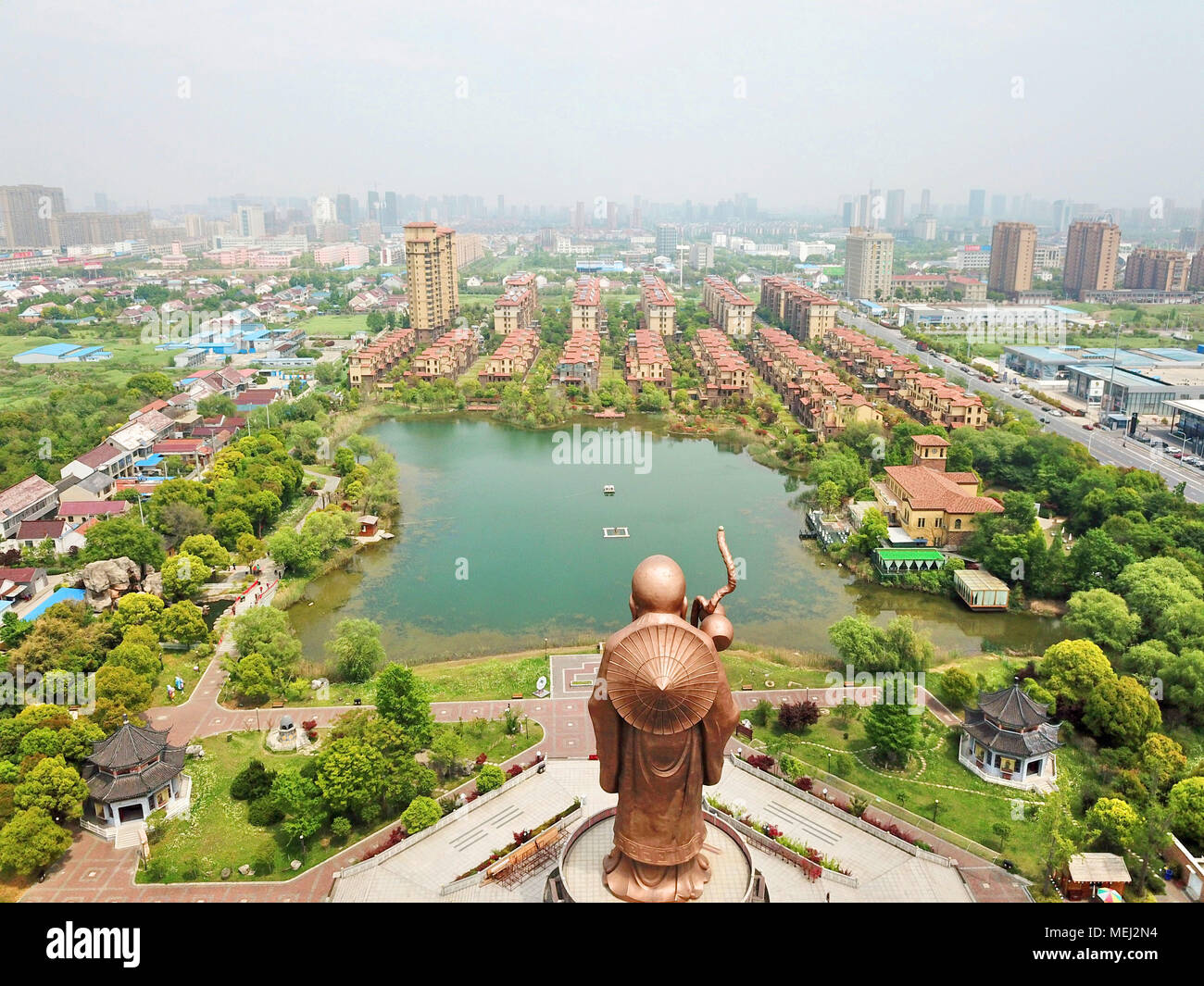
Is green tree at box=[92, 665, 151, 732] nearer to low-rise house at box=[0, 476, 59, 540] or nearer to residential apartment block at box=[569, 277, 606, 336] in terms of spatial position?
low-rise house at box=[0, 476, 59, 540]

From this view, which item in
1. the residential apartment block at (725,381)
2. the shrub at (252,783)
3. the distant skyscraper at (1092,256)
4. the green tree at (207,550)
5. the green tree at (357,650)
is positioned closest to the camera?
the shrub at (252,783)

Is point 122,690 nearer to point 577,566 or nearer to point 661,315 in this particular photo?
point 577,566

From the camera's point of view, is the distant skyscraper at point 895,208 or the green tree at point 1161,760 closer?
the green tree at point 1161,760

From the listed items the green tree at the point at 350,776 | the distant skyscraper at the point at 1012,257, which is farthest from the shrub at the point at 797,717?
the distant skyscraper at the point at 1012,257

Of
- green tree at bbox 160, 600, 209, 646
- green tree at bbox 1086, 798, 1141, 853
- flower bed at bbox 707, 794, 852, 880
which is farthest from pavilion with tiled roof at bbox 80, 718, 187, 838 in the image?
green tree at bbox 1086, 798, 1141, 853

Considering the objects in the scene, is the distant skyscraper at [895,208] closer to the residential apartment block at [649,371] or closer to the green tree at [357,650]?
the residential apartment block at [649,371]

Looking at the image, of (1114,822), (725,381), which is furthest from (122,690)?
(725,381)
